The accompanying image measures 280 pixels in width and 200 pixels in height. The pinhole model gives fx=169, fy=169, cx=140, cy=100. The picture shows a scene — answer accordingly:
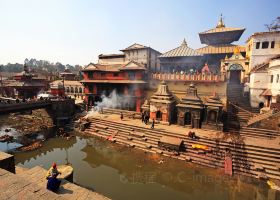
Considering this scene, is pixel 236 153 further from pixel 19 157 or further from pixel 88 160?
pixel 19 157

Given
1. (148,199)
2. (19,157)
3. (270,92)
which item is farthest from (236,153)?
(19,157)

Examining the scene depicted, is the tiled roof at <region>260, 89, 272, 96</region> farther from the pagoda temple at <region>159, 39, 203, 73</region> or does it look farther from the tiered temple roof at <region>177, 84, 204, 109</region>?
the pagoda temple at <region>159, 39, 203, 73</region>

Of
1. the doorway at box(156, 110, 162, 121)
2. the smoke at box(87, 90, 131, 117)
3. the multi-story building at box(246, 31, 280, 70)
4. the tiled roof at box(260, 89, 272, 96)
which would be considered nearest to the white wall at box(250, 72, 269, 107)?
the tiled roof at box(260, 89, 272, 96)

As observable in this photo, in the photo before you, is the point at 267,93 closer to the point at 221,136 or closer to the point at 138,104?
the point at 221,136

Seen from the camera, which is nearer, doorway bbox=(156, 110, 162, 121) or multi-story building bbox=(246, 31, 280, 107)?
multi-story building bbox=(246, 31, 280, 107)

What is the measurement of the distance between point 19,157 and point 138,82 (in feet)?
57.1

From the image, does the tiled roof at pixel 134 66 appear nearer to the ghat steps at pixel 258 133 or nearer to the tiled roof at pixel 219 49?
the tiled roof at pixel 219 49

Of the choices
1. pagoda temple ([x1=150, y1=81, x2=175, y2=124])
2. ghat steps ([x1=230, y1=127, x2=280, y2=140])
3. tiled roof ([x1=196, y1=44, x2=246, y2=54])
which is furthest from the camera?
tiled roof ([x1=196, y1=44, x2=246, y2=54])

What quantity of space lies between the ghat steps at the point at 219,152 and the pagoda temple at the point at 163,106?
321 centimetres

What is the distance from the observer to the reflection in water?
11.6 meters

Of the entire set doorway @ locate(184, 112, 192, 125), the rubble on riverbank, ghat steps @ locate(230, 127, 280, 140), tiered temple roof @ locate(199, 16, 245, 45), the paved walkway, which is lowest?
the rubble on riverbank

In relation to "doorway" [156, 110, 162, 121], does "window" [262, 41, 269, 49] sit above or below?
above

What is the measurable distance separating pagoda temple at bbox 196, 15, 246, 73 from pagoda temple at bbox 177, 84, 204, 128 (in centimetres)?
1232

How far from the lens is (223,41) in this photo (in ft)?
111
